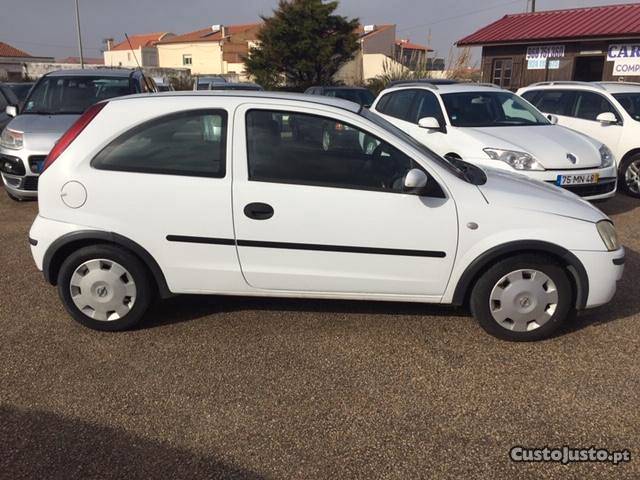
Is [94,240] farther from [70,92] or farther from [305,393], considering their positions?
[70,92]

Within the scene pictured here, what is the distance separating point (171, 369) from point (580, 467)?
2287 mm

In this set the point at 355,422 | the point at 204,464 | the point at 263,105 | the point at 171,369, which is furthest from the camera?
the point at 263,105

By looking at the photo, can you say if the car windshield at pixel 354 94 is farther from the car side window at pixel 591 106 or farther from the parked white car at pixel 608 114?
the car side window at pixel 591 106

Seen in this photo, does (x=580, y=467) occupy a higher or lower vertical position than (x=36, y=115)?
lower

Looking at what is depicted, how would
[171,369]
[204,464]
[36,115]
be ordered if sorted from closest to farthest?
1. [204,464]
2. [171,369]
3. [36,115]

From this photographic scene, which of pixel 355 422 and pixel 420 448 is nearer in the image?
→ pixel 420 448

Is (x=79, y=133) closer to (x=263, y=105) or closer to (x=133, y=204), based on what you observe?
(x=133, y=204)

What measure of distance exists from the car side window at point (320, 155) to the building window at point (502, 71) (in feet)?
72.0

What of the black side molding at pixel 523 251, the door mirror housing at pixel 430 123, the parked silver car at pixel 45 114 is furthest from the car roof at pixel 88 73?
the black side molding at pixel 523 251

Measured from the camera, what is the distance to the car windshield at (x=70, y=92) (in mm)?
7781

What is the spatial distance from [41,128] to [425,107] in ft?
16.8

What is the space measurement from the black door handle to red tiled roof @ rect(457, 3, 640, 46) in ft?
66.1

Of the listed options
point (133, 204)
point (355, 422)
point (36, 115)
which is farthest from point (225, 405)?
point (36, 115)

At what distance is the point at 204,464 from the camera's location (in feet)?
8.50
